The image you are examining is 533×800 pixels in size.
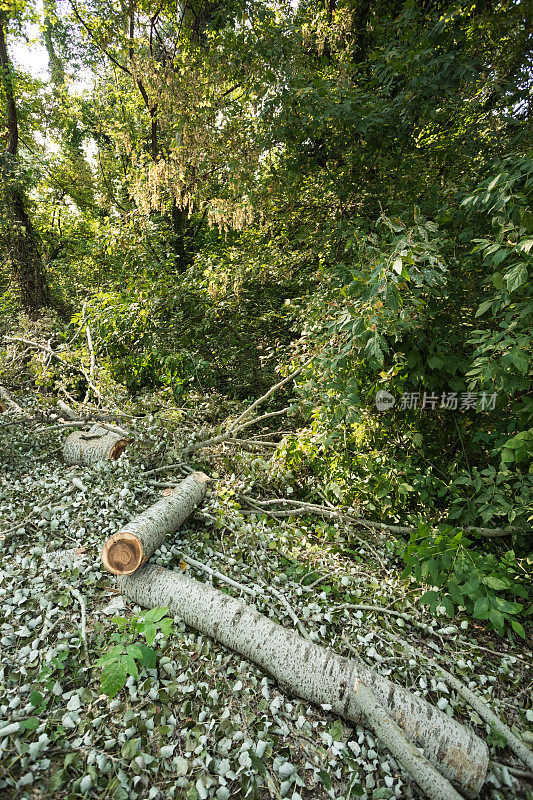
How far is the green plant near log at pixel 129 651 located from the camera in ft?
6.31

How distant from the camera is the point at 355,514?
3510 millimetres

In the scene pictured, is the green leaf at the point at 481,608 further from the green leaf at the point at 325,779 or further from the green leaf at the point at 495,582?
the green leaf at the point at 325,779

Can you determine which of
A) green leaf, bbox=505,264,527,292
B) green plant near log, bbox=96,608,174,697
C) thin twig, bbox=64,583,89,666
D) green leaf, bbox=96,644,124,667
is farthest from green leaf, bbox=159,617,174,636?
green leaf, bbox=505,264,527,292

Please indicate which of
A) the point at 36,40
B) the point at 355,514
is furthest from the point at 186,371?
the point at 36,40

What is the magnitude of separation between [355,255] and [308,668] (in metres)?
3.69

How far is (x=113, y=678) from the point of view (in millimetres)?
1930

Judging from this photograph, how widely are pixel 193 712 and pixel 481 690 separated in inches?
66.5

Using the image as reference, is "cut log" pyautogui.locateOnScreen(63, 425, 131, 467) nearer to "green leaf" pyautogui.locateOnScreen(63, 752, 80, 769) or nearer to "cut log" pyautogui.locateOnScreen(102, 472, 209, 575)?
"cut log" pyautogui.locateOnScreen(102, 472, 209, 575)

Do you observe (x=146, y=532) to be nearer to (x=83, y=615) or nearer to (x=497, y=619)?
(x=83, y=615)

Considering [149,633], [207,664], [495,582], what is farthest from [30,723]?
[495,582]

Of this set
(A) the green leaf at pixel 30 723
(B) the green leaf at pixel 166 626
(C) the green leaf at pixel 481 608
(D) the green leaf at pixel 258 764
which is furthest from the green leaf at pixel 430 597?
(A) the green leaf at pixel 30 723

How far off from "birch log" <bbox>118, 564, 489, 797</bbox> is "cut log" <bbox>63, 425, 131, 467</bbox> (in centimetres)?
174

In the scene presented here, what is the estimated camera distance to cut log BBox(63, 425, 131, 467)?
4145 mm

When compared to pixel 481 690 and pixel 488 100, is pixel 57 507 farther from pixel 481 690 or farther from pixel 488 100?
pixel 488 100
